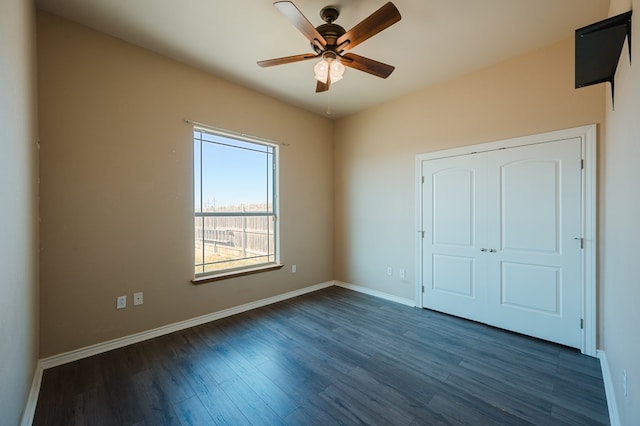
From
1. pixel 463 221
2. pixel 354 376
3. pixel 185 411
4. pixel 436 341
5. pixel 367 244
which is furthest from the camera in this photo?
pixel 367 244

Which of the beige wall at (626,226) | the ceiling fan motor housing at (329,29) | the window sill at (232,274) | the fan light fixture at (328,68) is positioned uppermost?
the ceiling fan motor housing at (329,29)

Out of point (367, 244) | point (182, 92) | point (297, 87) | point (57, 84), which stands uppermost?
point (297, 87)

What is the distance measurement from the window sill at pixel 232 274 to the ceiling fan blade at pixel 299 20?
269 centimetres

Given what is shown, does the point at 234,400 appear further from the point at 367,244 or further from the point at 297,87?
the point at 297,87

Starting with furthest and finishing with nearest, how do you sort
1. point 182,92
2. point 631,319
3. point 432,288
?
point 432,288
point 182,92
point 631,319

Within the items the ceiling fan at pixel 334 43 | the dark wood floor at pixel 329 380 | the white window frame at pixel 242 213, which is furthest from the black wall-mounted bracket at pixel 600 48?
the white window frame at pixel 242 213

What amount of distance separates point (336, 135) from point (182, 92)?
2.49 metres

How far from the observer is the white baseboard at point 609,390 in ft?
5.23

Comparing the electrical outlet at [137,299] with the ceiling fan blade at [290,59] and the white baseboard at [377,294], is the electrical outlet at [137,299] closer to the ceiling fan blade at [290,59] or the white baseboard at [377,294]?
the ceiling fan blade at [290,59]

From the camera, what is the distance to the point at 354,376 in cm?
209

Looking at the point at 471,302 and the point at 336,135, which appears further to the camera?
the point at 336,135

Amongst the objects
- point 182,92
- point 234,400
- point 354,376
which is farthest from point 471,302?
point 182,92

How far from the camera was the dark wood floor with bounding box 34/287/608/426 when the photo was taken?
169 centimetres

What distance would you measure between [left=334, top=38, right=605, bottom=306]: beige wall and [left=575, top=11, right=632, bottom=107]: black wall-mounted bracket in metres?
0.80
